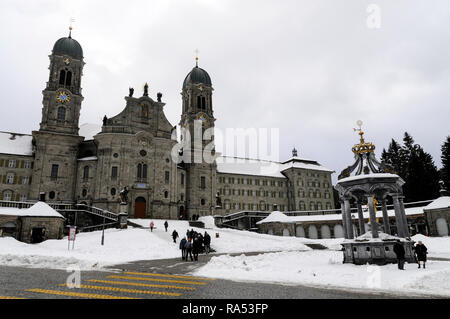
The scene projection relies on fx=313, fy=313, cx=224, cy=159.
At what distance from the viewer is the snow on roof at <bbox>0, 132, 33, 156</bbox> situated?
50.0 meters

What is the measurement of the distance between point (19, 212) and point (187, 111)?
1548 inches

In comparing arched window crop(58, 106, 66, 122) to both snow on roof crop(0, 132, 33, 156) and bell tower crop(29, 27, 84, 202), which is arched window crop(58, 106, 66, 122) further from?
snow on roof crop(0, 132, 33, 156)

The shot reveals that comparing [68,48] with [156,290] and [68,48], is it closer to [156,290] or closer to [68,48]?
[68,48]

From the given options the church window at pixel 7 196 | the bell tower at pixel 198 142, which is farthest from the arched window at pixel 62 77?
the bell tower at pixel 198 142

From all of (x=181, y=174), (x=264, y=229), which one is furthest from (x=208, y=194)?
(x=264, y=229)

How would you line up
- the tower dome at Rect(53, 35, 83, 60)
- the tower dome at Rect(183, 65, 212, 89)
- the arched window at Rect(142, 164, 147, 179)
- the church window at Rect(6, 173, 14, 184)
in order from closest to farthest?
the church window at Rect(6, 173, 14, 184) → the arched window at Rect(142, 164, 147, 179) → the tower dome at Rect(53, 35, 83, 60) → the tower dome at Rect(183, 65, 212, 89)

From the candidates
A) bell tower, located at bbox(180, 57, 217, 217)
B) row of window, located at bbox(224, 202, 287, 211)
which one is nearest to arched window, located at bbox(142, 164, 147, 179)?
bell tower, located at bbox(180, 57, 217, 217)

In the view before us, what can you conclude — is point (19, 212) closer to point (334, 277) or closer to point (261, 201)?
point (334, 277)

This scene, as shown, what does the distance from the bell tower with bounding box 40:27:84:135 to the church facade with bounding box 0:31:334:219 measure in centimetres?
15

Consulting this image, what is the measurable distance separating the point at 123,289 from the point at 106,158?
42.9 meters

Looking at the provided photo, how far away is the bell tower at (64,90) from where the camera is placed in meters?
51.5

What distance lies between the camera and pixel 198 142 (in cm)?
6309
